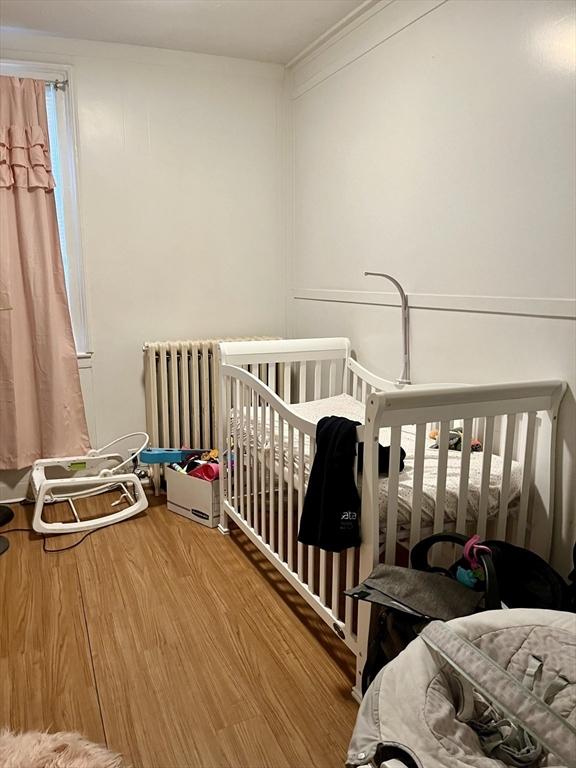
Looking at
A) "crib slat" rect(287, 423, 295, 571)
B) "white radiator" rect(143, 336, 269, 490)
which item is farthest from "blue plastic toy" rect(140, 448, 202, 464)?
"crib slat" rect(287, 423, 295, 571)

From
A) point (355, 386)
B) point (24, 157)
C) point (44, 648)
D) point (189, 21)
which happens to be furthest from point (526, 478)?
point (24, 157)

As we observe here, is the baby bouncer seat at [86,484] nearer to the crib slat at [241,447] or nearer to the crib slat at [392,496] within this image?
the crib slat at [241,447]

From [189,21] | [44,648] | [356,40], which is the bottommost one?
[44,648]

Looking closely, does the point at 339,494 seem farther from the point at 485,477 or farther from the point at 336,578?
the point at 485,477

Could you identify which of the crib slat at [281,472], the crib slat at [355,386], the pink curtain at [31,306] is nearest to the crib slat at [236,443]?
the crib slat at [281,472]

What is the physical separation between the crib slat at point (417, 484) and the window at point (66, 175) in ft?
7.22

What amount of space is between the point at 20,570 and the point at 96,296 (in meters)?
1.49

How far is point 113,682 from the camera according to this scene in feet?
5.70

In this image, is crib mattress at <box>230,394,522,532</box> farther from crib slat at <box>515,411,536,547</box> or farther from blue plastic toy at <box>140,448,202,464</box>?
blue plastic toy at <box>140,448,202,464</box>

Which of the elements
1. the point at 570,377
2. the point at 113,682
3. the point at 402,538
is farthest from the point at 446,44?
the point at 113,682

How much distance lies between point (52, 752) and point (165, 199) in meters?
Result: 2.68

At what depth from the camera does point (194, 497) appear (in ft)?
9.45

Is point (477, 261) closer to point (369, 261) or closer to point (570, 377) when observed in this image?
point (570, 377)

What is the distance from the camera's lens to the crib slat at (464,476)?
1.68 metres
